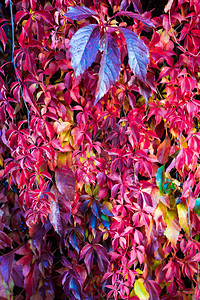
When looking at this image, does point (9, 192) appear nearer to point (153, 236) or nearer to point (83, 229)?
point (83, 229)

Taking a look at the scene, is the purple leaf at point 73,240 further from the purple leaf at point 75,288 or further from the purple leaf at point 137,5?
the purple leaf at point 137,5

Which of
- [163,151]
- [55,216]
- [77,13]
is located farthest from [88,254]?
[77,13]

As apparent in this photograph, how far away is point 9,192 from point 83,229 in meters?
0.34

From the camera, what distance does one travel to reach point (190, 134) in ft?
2.87

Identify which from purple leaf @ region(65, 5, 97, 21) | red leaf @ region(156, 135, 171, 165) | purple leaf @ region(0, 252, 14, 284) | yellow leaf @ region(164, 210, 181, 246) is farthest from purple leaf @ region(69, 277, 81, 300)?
purple leaf @ region(65, 5, 97, 21)

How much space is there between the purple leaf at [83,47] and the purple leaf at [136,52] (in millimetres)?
78

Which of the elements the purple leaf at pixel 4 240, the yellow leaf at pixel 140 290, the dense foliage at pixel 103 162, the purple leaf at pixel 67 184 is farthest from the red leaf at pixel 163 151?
the purple leaf at pixel 4 240

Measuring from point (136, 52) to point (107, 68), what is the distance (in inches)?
3.5

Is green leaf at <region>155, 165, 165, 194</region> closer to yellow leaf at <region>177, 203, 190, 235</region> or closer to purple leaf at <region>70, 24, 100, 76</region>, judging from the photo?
yellow leaf at <region>177, 203, 190, 235</region>

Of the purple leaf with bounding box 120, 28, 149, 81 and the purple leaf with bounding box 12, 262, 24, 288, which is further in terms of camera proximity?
the purple leaf with bounding box 12, 262, 24, 288

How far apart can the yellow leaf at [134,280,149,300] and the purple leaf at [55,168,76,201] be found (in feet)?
1.32

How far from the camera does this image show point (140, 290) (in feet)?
2.89

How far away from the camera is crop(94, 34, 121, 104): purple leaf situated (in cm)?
58

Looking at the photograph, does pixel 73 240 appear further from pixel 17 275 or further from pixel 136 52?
pixel 136 52
